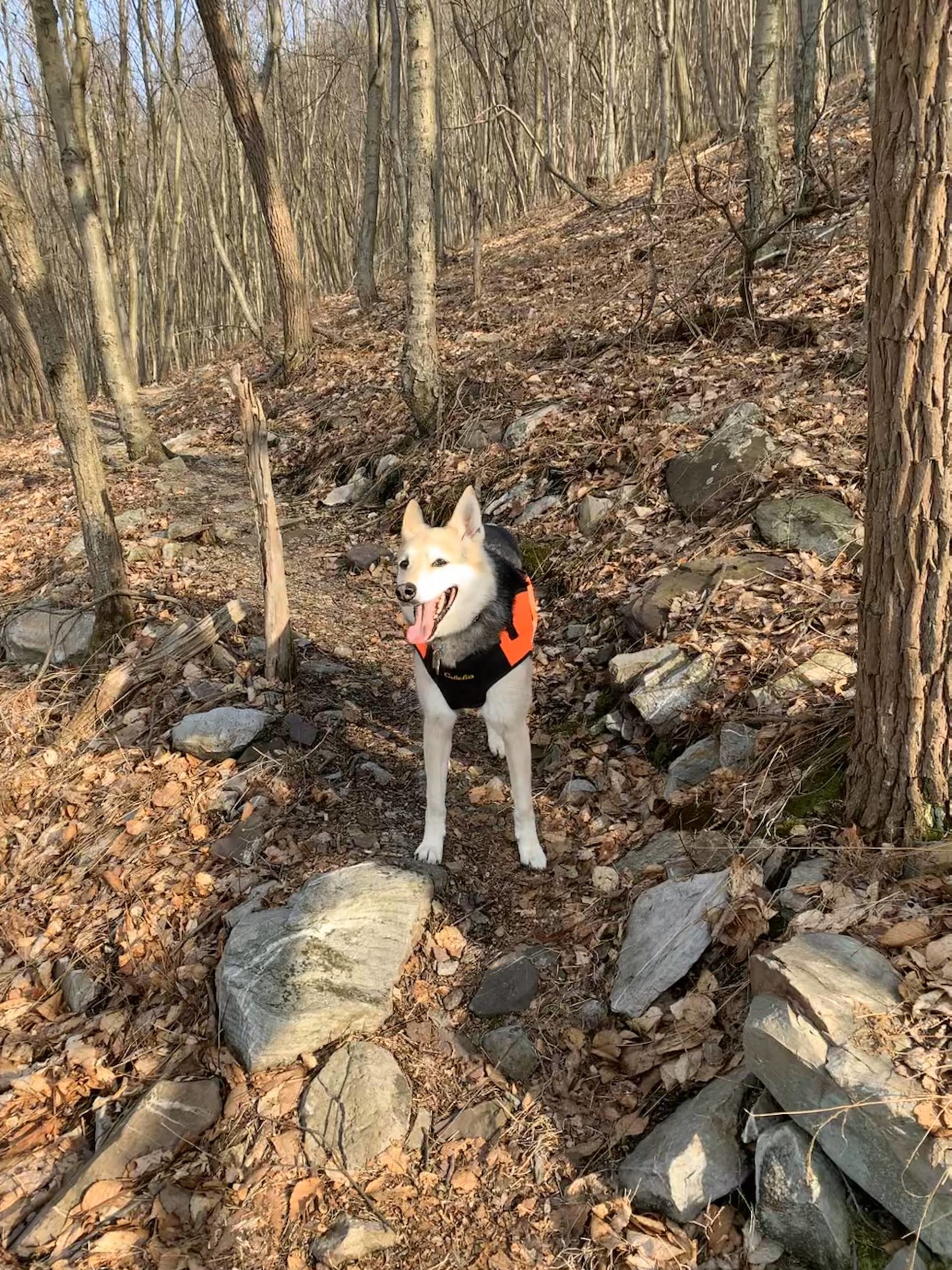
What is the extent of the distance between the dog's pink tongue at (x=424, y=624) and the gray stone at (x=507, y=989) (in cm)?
141

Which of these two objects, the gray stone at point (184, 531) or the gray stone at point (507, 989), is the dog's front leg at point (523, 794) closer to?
the gray stone at point (507, 989)

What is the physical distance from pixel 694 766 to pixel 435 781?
125 centimetres

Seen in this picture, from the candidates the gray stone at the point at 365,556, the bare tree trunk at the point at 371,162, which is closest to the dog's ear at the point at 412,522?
the gray stone at the point at 365,556

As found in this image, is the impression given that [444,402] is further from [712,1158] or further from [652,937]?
[712,1158]

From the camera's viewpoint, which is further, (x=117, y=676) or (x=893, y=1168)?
(x=117, y=676)

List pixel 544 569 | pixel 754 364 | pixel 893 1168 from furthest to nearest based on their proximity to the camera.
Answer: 1. pixel 754 364
2. pixel 544 569
3. pixel 893 1168

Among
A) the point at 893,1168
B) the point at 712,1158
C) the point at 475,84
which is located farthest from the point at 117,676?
the point at 475,84

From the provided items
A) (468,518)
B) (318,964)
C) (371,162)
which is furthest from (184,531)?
(371,162)

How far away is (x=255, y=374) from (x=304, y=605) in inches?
345

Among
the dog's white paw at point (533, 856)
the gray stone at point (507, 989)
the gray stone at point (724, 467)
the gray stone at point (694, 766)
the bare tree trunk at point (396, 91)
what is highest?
the bare tree trunk at point (396, 91)

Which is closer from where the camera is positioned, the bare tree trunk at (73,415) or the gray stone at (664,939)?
the gray stone at (664,939)

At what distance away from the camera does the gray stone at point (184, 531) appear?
7.21 m

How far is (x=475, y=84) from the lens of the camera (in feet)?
95.8

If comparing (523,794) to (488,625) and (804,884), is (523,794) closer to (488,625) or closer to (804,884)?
(488,625)
